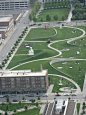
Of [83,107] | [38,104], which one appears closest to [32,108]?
[38,104]

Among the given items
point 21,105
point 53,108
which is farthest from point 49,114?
point 21,105

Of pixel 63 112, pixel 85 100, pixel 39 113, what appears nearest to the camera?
pixel 63 112

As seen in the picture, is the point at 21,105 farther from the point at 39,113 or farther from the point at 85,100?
the point at 85,100

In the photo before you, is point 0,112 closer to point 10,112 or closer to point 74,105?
point 10,112

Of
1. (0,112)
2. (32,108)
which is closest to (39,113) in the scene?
(32,108)

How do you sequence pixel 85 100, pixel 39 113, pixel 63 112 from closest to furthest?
pixel 63 112 < pixel 39 113 < pixel 85 100

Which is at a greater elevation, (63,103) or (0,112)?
(63,103)

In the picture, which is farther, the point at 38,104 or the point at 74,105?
the point at 38,104

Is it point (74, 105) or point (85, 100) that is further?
point (85, 100)
